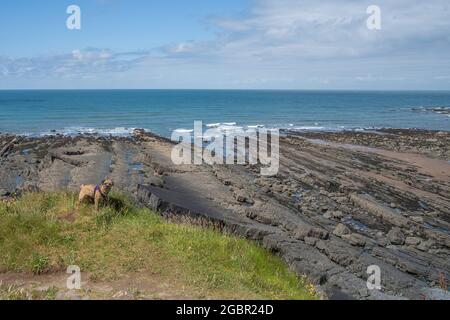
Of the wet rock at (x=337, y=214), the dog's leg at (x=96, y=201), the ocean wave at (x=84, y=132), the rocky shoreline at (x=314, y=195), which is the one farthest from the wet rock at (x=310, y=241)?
the ocean wave at (x=84, y=132)

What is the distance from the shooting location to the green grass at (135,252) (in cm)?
933

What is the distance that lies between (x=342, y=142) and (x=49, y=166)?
104ft

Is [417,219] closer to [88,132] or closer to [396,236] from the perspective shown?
[396,236]

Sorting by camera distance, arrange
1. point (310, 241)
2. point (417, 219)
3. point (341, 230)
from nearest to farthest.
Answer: point (310, 241), point (341, 230), point (417, 219)

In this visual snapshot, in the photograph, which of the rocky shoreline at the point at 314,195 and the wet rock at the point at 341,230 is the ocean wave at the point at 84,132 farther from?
the wet rock at the point at 341,230

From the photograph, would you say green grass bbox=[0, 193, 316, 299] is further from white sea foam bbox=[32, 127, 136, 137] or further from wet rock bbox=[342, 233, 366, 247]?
white sea foam bbox=[32, 127, 136, 137]

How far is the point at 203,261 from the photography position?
1018 centimetres

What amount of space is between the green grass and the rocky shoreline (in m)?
2.45

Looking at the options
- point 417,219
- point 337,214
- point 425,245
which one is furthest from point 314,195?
point 425,245

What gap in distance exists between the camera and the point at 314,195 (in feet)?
82.8

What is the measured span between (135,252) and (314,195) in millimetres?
16452

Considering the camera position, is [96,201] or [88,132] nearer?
[96,201]

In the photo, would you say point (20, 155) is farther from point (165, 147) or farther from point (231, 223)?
point (231, 223)
